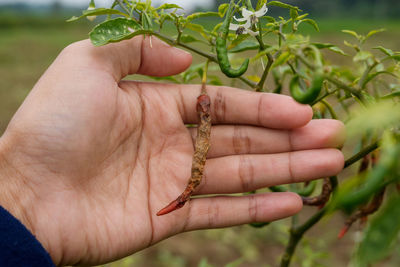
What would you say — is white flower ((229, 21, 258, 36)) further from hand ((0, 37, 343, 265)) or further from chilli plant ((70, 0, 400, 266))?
hand ((0, 37, 343, 265))

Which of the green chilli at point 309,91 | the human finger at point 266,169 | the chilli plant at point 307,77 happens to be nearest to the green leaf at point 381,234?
the chilli plant at point 307,77

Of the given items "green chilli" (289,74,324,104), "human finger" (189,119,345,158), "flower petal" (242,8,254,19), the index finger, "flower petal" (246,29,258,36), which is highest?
"flower petal" (242,8,254,19)

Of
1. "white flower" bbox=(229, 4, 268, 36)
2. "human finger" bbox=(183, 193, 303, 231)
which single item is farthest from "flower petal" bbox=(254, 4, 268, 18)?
"human finger" bbox=(183, 193, 303, 231)

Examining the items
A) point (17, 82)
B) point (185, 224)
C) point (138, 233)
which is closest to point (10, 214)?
point (138, 233)

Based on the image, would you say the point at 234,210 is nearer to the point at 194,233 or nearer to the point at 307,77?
the point at 307,77

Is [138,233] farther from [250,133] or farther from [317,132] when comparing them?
[317,132]

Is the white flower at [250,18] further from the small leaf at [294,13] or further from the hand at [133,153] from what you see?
the hand at [133,153]

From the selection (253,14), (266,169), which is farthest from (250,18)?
(266,169)
